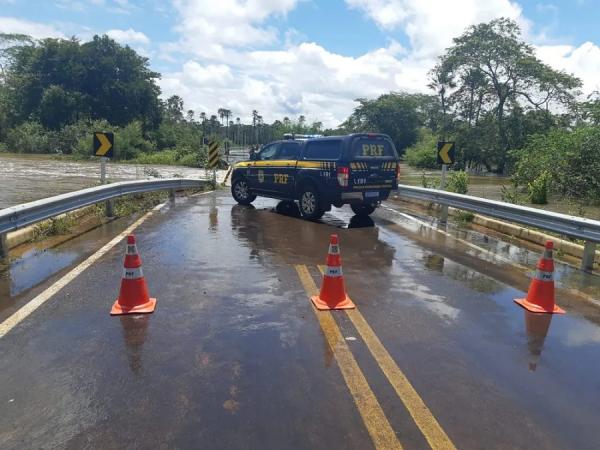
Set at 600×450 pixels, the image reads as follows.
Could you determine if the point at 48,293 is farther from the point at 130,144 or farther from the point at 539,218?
the point at 130,144

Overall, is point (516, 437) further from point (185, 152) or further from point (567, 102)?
point (185, 152)

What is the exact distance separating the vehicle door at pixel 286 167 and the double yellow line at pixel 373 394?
7.59 meters

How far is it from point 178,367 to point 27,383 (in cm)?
105

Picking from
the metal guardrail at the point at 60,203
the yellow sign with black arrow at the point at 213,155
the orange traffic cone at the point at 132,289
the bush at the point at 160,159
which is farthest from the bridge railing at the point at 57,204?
the bush at the point at 160,159

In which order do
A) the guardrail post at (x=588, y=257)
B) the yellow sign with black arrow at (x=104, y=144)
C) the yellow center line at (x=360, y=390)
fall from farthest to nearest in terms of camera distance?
the yellow sign with black arrow at (x=104, y=144), the guardrail post at (x=588, y=257), the yellow center line at (x=360, y=390)

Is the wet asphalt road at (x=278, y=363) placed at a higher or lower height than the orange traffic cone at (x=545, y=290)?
lower

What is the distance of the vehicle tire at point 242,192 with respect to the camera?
1414 cm

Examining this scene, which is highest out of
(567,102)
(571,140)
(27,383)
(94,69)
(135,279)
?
(94,69)

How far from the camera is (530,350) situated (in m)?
4.39

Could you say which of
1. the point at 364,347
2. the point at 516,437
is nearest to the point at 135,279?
the point at 364,347

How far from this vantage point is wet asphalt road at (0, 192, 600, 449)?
302 cm

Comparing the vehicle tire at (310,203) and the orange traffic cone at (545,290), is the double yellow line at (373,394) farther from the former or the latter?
the vehicle tire at (310,203)

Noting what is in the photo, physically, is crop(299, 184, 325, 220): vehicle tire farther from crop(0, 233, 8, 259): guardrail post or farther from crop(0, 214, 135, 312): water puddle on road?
crop(0, 233, 8, 259): guardrail post

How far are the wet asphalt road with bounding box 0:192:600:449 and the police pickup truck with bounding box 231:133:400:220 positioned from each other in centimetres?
413
